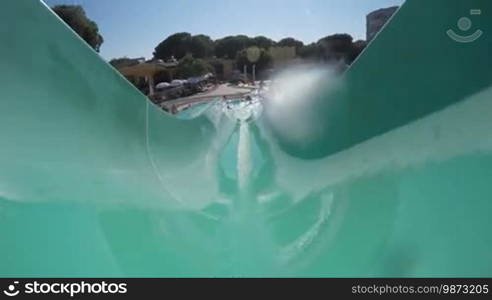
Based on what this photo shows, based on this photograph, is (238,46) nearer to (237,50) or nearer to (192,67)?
(237,50)

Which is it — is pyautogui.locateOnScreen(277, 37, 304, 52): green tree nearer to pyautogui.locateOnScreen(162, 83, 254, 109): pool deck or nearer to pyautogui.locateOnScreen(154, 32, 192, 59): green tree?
pyautogui.locateOnScreen(162, 83, 254, 109): pool deck

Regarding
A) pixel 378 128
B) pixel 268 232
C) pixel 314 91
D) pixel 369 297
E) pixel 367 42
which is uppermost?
pixel 367 42

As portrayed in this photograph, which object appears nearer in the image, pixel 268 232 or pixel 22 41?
pixel 22 41

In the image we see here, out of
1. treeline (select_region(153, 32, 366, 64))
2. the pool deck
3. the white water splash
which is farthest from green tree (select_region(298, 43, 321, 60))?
the white water splash

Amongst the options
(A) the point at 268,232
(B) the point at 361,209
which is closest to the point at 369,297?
(B) the point at 361,209

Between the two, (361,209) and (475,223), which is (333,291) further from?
(475,223)

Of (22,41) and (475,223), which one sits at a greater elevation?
(22,41)
